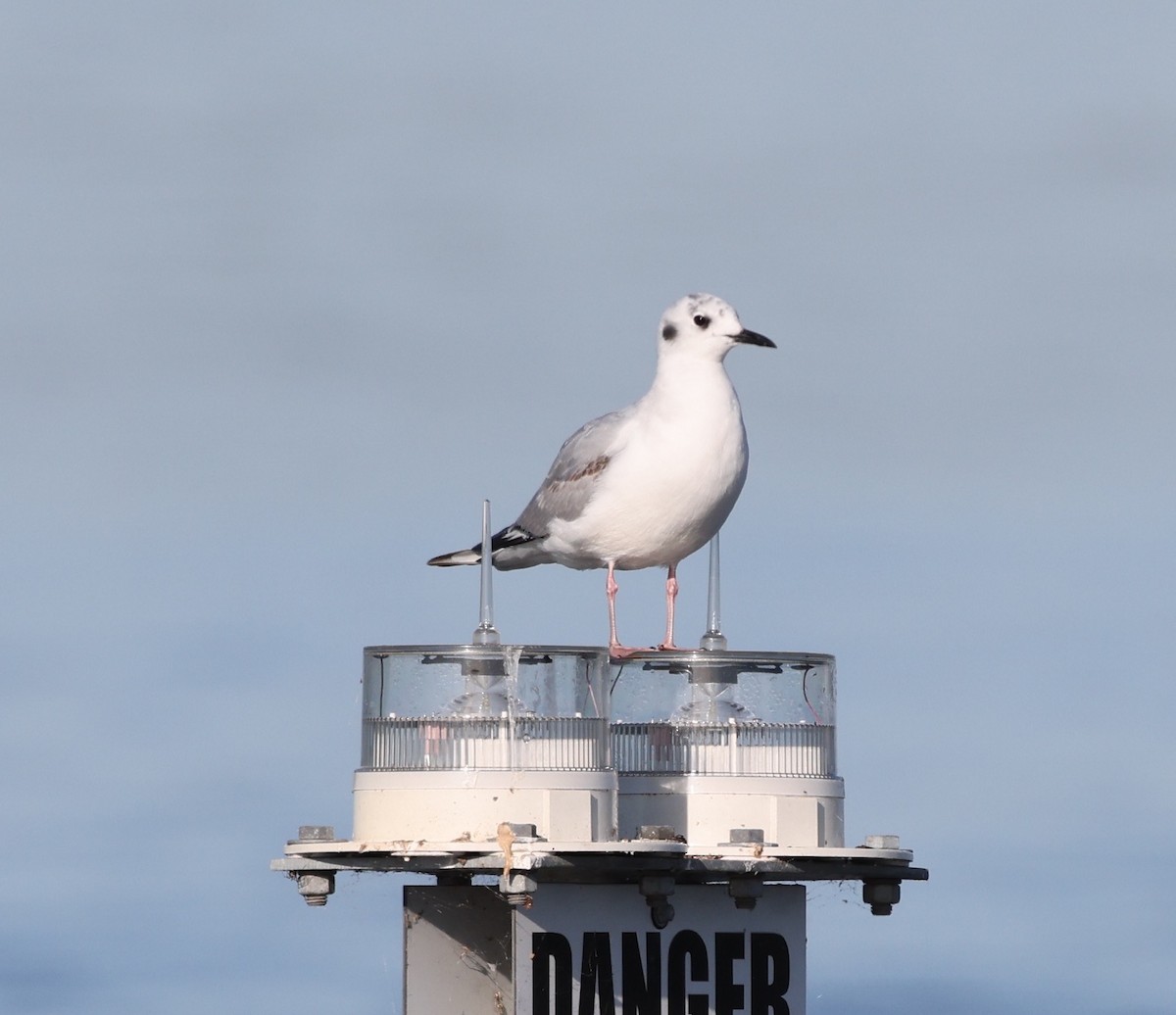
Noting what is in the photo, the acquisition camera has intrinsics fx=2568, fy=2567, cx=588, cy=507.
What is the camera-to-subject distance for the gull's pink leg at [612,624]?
55.2 feet

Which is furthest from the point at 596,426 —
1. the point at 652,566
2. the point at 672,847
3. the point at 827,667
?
the point at 672,847

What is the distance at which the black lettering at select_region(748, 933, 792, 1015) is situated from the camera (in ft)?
53.4

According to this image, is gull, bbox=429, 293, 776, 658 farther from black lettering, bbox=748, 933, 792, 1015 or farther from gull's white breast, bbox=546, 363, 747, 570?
black lettering, bbox=748, 933, 792, 1015

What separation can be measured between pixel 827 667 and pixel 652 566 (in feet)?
7.41

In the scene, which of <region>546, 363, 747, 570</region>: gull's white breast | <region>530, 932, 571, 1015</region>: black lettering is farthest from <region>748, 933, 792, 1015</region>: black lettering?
<region>546, 363, 747, 570</region>: gull's white breast

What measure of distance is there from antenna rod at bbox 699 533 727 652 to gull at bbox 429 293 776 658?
183mm

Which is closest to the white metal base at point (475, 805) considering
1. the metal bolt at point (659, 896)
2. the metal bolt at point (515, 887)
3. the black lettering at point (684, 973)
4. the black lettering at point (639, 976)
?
the metal bolt at point (515, 887)

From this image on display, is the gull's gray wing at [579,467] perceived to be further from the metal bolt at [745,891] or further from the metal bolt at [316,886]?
the metal bolt at [316,886]

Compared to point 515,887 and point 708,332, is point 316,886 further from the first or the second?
point 708,332

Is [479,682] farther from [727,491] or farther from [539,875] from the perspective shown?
[727,491]

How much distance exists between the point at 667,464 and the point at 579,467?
93cm

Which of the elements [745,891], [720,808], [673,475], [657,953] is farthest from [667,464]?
[657,953]

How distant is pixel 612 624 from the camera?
17.9 metres

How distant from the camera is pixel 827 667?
16828 millimetres
